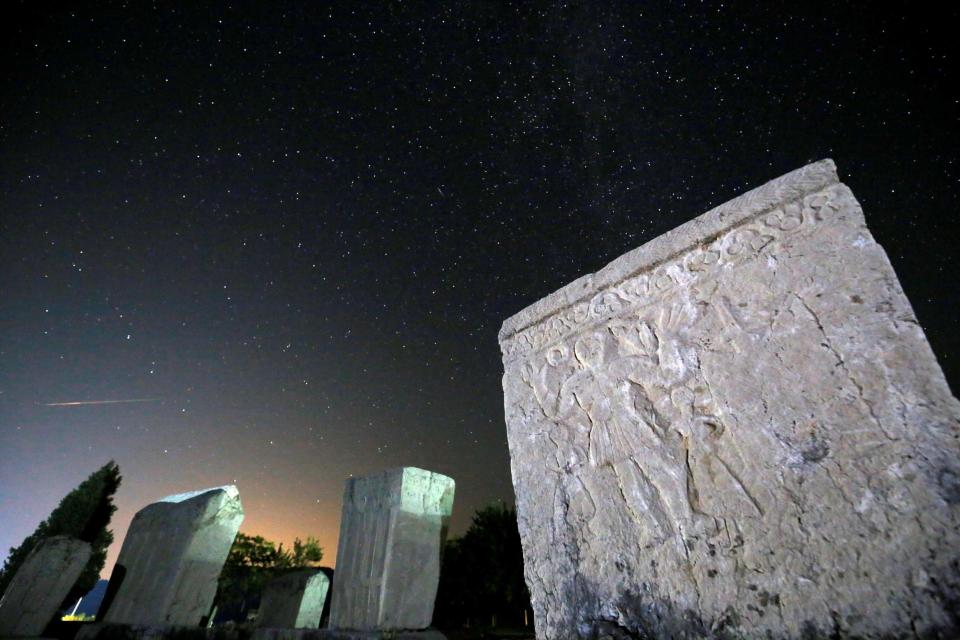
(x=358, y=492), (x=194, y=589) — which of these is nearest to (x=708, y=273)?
(x=358, y=492)

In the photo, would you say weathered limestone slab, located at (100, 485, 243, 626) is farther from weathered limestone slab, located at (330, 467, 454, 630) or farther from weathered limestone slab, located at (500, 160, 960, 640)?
weathered limestone slab, located at (500, 160, 960, 640)

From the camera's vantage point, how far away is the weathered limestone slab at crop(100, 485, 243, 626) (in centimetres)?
467

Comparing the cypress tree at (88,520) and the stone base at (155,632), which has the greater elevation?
the cypress tree at (88,520)

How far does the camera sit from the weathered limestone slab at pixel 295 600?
4.17m

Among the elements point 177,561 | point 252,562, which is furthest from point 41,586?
point 252,562

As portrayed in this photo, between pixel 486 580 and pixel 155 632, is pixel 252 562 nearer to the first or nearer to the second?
pixel 486 580

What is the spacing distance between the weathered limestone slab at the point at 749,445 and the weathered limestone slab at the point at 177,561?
456 cm

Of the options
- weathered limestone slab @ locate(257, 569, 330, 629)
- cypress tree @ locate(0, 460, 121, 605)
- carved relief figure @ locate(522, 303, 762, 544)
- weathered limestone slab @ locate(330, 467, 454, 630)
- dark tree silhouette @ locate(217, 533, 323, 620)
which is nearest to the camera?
carved relief figure @ locate(522, 303, 762, 544)

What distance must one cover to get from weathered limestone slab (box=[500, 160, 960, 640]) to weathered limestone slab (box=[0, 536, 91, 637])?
6437 mm

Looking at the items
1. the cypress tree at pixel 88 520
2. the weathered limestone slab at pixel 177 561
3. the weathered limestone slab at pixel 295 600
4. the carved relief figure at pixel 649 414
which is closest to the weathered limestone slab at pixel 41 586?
the weathered limestone slab at pixel 177 561

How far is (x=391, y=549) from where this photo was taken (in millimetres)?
Result: 3359

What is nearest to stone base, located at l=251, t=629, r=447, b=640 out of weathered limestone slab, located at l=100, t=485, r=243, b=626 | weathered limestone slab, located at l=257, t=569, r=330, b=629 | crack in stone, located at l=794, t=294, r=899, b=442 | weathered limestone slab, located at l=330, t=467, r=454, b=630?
weathered limestone slab, located at l=330, t=467, r=454, b=630

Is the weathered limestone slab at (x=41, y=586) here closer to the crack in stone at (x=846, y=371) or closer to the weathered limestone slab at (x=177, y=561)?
the weathered limestone slab at (x=177, y=561)

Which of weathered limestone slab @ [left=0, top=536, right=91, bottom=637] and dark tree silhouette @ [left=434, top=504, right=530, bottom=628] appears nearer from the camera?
weathered limestone slab @ [left=0, top=536, right=91, bottom=637]
